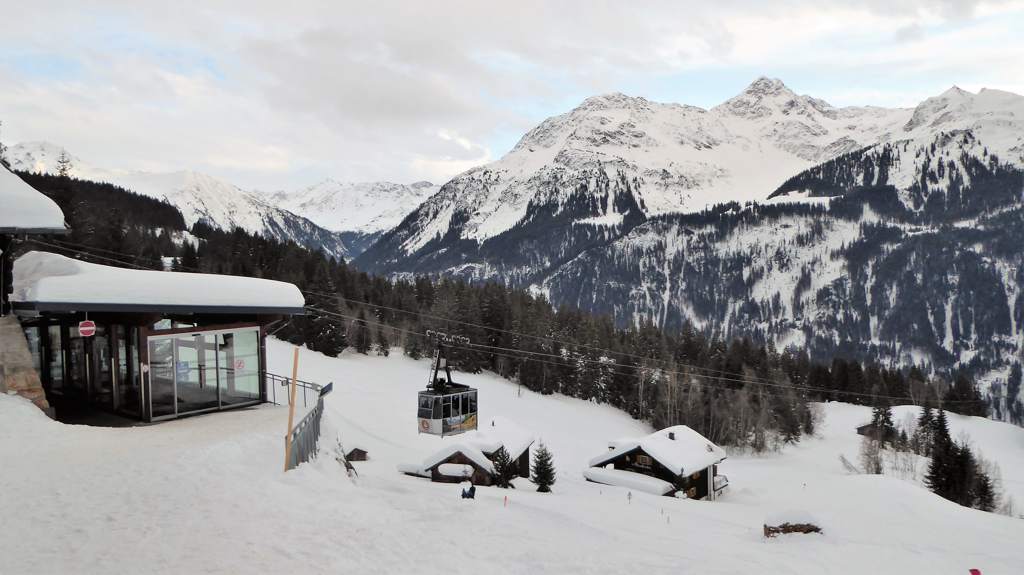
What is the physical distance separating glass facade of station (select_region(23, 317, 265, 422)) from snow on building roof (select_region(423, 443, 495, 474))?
699 inches

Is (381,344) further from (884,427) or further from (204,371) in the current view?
(204,371)

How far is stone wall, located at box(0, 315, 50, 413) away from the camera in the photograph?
16781mm

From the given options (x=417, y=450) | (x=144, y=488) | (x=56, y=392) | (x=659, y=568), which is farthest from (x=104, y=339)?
(x=417, y=450)

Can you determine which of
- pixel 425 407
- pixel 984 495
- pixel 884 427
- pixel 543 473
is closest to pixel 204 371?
pixel 425 407

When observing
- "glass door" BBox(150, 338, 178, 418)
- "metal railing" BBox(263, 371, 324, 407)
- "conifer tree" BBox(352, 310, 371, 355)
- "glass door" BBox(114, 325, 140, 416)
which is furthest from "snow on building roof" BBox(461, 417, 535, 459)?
"conifer tree" BBox(352, 310, 371, 355)

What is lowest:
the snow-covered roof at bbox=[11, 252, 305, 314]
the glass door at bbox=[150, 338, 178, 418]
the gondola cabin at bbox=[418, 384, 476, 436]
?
the gondola cabin at bbox=[418, 384, 476, 436]

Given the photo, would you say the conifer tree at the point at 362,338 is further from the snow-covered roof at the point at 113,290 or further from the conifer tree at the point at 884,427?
the conifer tree at the point at 884,427

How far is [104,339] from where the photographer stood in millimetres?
19188

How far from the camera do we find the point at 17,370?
16984mm

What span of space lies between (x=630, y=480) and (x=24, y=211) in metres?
40.9

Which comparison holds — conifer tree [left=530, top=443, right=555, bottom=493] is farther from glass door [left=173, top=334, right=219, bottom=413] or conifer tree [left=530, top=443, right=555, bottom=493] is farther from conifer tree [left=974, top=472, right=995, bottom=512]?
conifer tree [left=974, top=472, right=995, bottom=512]

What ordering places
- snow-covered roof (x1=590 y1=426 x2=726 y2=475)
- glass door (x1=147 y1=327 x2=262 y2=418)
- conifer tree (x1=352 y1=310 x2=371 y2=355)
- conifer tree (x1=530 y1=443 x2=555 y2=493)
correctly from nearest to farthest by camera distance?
glass door (x1=147 y1=327 x2=262 y2=418) < conifer tree (x1=530 y1=443 x2=555 y2=493) < snow-covered roof (x1=590 y1=426 x2=726 y2=475) < conifer tree (x1=352 y1=310 x2=371 y2=355)

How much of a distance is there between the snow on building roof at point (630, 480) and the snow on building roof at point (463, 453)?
14.2 metres

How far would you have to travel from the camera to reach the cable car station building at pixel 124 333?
685 inches
